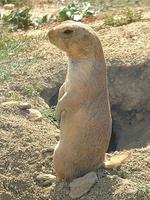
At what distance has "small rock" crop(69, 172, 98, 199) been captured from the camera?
16.8 feet

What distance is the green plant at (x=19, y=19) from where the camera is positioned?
373 inches

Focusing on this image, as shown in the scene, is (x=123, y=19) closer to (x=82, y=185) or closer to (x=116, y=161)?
(x=116, y=161)

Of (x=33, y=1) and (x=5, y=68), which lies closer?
(x=5, y=68)

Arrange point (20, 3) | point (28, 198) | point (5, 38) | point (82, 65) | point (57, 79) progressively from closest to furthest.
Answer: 1. point (82, 65)
2. point (28, 198)
3. point (57, 79)
4. point (5, 38)
5. point (20, 3)

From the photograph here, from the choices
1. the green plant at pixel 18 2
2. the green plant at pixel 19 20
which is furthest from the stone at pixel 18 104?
the green plant at pixel 18 2

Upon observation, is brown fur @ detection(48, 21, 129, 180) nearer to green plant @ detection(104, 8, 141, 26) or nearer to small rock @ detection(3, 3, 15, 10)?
green plant @ detection(104, 8, 141, 26)

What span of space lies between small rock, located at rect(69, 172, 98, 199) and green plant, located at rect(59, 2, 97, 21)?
4690 mm

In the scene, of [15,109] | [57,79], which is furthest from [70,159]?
[57,79]

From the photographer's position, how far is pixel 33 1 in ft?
37.4

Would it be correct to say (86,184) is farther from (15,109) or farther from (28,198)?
(15,109)

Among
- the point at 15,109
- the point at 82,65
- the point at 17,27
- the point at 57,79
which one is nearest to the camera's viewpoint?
the point at 82,65

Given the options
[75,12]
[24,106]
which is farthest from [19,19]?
[24,106]

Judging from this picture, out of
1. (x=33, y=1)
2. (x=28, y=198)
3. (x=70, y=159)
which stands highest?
(x=70, y=159)

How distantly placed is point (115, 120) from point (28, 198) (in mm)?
2184
